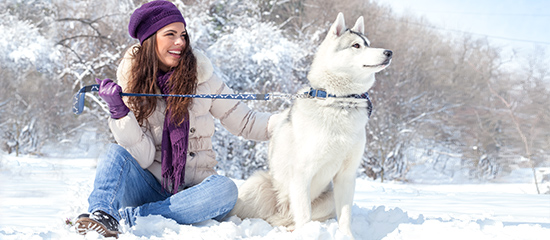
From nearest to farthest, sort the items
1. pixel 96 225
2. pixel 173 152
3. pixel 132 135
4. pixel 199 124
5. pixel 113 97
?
pixel 96 225 < pixel 113 97 < pixel 132 135 < pixel 173 152 < pixel 199 124

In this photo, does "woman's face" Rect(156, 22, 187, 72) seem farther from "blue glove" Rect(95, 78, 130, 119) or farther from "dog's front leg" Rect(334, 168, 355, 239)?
"dog's front leg" Rect(334, 168, 355, 239)

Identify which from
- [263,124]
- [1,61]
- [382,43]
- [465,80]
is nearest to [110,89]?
[263,124]

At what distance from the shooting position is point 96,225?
5.64ft

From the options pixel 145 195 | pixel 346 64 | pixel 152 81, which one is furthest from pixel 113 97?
pixel 346 64

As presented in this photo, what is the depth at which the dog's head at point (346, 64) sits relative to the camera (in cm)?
202

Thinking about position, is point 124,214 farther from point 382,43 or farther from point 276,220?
point 382,43

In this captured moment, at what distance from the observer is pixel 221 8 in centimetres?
798

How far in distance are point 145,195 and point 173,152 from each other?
0.98ft

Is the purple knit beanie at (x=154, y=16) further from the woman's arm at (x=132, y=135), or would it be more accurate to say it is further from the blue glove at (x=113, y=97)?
the blue glove at (x=113, y=97)

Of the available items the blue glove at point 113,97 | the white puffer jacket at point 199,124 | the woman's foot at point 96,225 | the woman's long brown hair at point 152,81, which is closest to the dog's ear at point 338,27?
the white puffer jacket at point 199,124

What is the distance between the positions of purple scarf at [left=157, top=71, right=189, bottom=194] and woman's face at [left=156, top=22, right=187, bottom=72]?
0.30m

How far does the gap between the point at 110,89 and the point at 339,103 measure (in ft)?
3.58

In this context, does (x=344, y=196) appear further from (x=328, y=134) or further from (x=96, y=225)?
(x=96, y=225)

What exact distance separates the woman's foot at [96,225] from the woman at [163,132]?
6.0 inches
